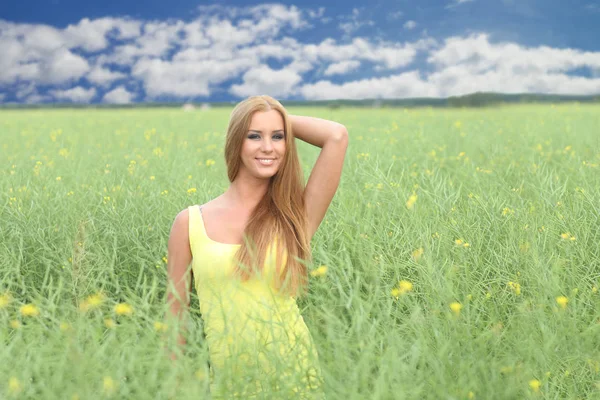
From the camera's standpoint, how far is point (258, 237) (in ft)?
8.06

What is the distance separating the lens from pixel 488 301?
9.87 ft

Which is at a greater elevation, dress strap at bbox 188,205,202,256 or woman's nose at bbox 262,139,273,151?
woman's nose at bbox 262,139,273,151

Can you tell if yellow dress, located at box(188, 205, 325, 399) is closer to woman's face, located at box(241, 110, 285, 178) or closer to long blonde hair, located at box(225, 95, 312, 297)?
long blonde hair, located at box(225, 95, 312, 297)

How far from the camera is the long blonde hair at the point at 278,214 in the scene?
2.44 metres

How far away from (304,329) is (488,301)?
44.1 inches

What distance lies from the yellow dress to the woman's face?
0.99ft

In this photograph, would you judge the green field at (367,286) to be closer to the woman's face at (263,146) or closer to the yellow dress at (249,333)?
the yellow dress at (249,333)

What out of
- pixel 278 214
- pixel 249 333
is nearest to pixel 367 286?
pixel 278 214

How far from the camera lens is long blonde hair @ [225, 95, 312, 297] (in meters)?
2.44

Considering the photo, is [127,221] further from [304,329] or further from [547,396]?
[547,396]

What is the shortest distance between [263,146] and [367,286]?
79 centimetres

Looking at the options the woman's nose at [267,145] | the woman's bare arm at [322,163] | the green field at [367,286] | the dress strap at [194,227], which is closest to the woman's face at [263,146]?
the woman's nose at [267,145]

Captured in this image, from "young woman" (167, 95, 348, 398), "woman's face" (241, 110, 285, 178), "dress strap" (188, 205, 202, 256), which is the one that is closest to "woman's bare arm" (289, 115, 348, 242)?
"young woman" (167, 95, 348, 398)

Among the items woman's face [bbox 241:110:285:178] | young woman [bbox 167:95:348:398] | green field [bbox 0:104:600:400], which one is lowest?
green field [bbox 0:104:600:400]
